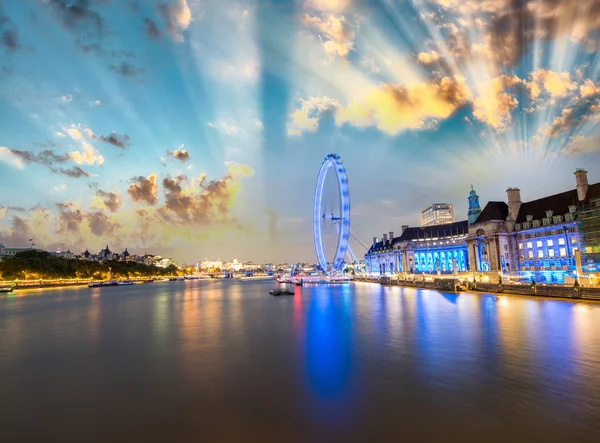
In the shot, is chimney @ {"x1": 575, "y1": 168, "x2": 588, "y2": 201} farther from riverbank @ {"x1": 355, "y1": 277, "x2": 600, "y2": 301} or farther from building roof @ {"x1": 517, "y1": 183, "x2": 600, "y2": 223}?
riverbank @ {"x1": 355, "y1": 277, "x2": 600, "y2": 301}

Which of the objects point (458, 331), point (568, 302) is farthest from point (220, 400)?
point (568, 302)

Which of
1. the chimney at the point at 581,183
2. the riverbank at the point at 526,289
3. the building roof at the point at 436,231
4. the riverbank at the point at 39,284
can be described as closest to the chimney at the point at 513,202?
the chimney at the point at 581,183

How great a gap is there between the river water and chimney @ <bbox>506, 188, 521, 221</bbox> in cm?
6744

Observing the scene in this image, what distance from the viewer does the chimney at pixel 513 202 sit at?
93062 mm

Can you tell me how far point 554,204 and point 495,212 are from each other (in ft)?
51.7

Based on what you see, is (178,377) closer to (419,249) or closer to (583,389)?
(583,389)

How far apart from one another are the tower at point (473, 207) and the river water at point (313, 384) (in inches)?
3293

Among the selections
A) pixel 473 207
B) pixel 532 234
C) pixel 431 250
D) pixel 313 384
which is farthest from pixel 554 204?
pixel 313 384

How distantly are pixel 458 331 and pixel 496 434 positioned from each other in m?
20.2

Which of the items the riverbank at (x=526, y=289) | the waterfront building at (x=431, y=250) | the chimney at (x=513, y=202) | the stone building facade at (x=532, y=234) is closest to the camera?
the riverbank at (x=526, y=289)

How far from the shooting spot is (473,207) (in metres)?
112

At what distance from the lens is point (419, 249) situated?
509 ft

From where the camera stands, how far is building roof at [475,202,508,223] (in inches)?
3784

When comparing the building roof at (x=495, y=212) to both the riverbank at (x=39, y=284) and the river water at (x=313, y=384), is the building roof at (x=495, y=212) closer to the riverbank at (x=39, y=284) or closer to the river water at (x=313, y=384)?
the river water at (x=313, y=384)
